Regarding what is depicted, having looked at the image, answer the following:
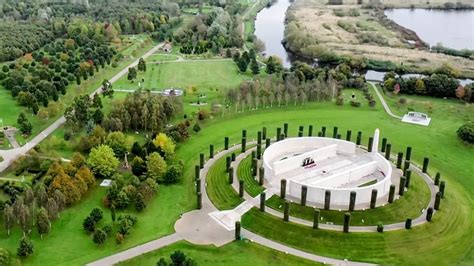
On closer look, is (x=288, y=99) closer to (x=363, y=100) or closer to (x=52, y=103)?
(x=363, y=100)

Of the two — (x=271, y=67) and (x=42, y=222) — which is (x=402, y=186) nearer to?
(x=42, y=222)

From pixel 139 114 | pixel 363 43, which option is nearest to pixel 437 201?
pixel 139 114

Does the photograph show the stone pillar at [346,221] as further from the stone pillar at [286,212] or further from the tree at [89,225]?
the tree at [89,225]

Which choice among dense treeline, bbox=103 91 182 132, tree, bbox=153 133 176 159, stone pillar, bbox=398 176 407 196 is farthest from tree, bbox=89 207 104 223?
stone pillar, bbox=398 176 407 196

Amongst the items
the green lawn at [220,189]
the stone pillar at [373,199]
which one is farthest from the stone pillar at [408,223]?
the green lawn at [220,189]

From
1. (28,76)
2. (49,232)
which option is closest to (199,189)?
(49,232)

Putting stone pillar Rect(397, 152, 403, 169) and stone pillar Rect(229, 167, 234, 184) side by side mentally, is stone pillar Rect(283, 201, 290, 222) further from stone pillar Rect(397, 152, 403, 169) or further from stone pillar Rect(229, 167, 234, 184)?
stone pillar Rect(397, 152, 403, 169)
